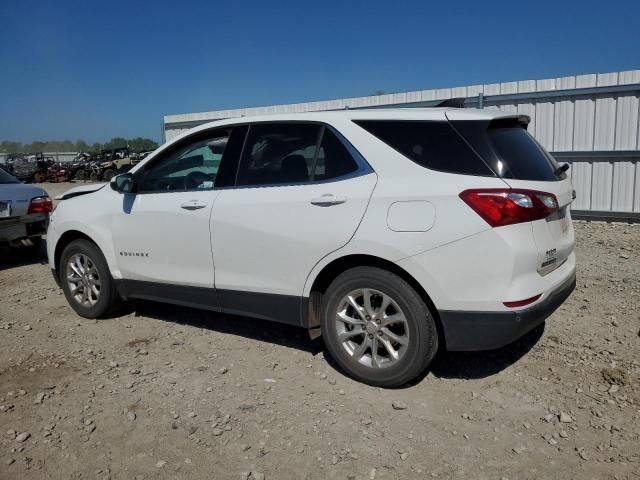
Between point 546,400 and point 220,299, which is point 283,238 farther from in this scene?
point 546,400

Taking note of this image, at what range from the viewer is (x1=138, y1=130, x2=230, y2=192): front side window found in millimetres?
4293

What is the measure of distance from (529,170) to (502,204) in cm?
43

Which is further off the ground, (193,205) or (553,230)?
(193,205)

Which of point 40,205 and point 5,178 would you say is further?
point 5,178

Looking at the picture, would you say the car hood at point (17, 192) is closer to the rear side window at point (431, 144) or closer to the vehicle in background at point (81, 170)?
the rear side window at point (431, 144)

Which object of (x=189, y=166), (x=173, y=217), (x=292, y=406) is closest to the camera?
(x=292, y=406)

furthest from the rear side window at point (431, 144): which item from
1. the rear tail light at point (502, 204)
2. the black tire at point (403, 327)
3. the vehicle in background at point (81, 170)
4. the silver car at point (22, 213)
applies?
the vehicle in background at point (81, 170)

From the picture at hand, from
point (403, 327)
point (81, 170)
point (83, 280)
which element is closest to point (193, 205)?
point (83, 280)

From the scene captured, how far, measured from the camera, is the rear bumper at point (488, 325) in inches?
124

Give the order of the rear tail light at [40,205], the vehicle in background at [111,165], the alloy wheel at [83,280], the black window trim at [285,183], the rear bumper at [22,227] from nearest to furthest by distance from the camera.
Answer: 1. the black window trim at [285,183]
2. the alloy wheel at [83,280]
3. the rear bumper at [22,227]
4. the rear tail light at [40,205]
5. the vehicle in background at [111,165]

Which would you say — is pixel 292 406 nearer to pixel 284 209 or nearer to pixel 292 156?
pixel 284 209

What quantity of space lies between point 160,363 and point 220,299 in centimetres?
66

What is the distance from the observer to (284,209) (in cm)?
372

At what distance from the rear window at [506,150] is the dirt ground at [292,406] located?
1394 mm
